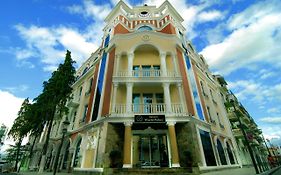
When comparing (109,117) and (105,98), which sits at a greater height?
(105,98)

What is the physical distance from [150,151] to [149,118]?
2.87 m

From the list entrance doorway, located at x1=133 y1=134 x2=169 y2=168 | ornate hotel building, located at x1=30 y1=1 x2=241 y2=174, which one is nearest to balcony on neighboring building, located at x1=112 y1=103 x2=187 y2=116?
ornate hotel building, located at x1=30 y1=1 x2=241 y2=174

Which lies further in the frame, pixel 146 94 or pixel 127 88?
pixel 146 94

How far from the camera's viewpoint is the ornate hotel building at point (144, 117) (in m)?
12.1

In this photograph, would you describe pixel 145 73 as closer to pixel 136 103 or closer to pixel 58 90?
pixel 136 103

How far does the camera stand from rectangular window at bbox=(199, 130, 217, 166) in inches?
510

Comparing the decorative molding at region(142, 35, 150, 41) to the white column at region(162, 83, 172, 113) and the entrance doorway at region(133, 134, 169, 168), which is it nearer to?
the white column at region(162, 83, 172, 113)

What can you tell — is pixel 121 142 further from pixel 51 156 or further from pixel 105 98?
pixel 51 156

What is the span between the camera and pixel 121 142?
1287cm

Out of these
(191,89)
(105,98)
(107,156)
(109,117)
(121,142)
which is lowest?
(107,156)

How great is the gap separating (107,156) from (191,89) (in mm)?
8923

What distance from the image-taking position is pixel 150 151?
43.8ft

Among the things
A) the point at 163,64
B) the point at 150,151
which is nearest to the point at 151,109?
the point at 150,151

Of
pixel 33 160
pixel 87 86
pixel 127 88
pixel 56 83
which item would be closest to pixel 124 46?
pixel 127 88
